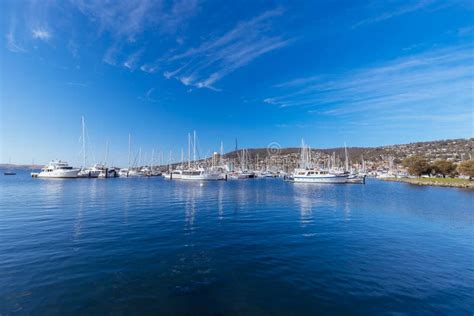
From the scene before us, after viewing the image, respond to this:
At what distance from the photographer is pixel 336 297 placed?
8.41 m

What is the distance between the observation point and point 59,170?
4045 inches

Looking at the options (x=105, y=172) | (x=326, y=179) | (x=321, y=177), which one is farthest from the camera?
(x=105, y=172)

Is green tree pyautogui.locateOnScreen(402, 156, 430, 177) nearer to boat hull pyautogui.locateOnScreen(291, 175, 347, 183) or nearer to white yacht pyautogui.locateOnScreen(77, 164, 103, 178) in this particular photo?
boat hull pyautogui.locateOnScreen(291, 175, 347, 183)

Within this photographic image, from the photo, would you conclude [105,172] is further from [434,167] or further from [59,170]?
[434,167]

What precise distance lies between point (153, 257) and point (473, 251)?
59.6 feet

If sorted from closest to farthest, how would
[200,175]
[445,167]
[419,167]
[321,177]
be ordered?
[321,177] → [445,167] → [200,175] → [419,167]

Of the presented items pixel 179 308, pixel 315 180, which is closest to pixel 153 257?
pixel 179 308

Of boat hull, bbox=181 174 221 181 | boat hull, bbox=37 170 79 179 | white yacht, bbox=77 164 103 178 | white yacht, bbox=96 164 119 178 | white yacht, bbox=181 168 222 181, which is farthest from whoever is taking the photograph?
white yacht, bbox=96 164 119 178

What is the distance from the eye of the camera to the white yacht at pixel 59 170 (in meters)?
102

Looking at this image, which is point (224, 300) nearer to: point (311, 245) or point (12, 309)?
point (12, 309)

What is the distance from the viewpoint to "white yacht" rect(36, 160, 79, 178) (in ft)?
335

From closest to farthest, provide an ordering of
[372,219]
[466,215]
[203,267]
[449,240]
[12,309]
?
[12,309]
[203,267]
[449,240]
[372,219]
[466,215]

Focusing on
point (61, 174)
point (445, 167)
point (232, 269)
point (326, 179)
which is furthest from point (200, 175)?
point (445, 167)

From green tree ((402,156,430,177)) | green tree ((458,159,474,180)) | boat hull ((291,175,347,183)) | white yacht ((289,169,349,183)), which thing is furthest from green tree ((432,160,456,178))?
boat hull ((291,175,347,183))
